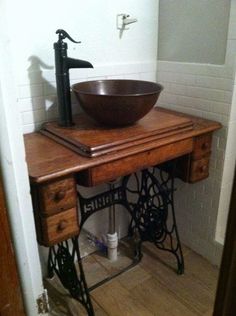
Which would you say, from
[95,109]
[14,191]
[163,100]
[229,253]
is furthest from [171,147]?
[229,253]

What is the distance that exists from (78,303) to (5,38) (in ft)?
3.86

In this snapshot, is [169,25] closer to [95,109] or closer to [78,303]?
[95,109]

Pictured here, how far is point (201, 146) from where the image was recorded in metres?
1.38

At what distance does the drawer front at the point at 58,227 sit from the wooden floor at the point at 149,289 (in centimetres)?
51

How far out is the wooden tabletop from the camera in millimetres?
939

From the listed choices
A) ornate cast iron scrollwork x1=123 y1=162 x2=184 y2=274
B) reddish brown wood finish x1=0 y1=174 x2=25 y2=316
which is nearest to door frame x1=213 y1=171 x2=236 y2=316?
reddish brown wood finish x1=0 y1=174 x2=25 y2=316

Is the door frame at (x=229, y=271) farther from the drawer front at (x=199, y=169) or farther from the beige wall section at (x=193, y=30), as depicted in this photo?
the beige wall section at (x=193, y=30)

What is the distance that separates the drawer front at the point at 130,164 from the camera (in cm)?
104

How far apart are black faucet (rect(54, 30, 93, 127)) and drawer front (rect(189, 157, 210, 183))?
59 centimetres

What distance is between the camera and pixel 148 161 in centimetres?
117

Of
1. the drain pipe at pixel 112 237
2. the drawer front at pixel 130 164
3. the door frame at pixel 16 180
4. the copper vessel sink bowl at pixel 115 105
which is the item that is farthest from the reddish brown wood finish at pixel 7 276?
the drain pipe at pixel 112 237

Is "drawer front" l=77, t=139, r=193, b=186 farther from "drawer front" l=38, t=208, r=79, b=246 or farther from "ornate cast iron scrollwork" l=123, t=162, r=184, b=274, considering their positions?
"ornate cast iron scrollwork" l=123, t=162, r=184, b=274

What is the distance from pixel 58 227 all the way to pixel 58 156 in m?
0.24

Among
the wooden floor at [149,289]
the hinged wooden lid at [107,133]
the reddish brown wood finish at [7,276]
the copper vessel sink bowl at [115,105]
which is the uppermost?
the copper vessel sink bowl at [115,105]
